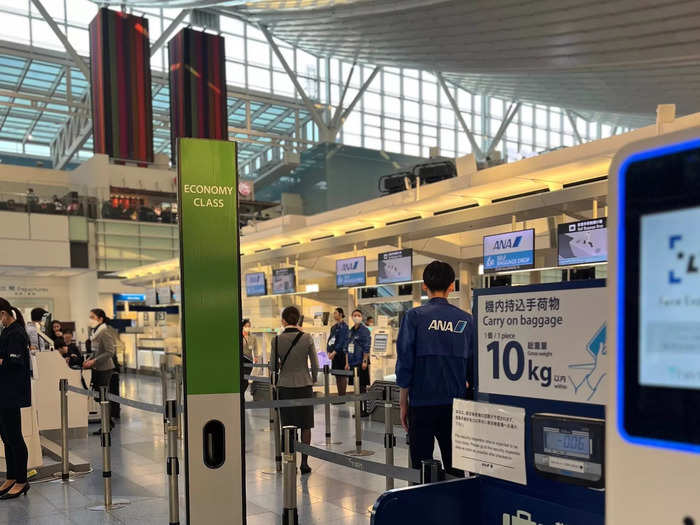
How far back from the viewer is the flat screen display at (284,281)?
54.4 feet

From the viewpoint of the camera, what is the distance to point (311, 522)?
5.27 metres

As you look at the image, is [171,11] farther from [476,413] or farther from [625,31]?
[476,413]

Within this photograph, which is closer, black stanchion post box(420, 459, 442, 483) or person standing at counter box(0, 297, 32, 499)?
black stanchion post box(420, 459, 442, 483)

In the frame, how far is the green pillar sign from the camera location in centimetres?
354

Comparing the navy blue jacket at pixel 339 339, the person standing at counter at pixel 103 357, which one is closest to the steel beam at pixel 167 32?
the navy blue jacket at pixel 339 339

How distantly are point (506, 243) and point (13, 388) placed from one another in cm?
730

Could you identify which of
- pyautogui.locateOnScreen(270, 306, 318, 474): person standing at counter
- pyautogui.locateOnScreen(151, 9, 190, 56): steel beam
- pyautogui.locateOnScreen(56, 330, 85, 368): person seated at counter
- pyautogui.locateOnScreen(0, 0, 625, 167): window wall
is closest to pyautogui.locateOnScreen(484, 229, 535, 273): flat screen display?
pyautogui.locateOnScreen(270, 306, 318, 474): person standing at counter

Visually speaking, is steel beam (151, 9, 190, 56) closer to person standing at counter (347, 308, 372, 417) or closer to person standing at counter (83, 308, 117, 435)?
person standing at counter (347, 308, 372, 417)

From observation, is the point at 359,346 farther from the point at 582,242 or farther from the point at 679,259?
the point at 679,259

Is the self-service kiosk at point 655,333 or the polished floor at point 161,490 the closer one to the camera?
the self-service kiosk at point 655,333

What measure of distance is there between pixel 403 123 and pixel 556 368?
130ft

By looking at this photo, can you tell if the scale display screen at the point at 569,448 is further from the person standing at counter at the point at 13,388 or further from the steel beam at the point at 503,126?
the steel beam at the point at 503,126

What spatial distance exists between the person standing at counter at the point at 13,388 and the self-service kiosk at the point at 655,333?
5.90 metres

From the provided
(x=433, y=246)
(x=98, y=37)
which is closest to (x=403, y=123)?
(x=98, y=37)
